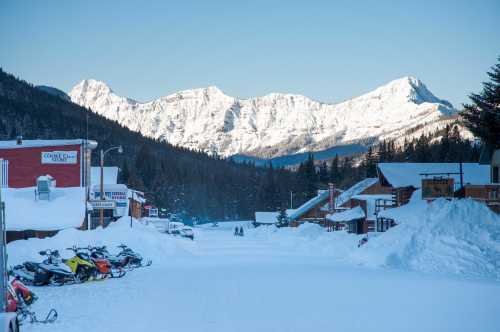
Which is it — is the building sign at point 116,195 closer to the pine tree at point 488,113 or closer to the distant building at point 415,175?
the distant building at point 415,175

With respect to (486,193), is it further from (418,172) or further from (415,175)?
(418,172)

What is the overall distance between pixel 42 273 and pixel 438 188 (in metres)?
28.3

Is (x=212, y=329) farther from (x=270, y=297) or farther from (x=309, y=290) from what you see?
(x=309, y=290)

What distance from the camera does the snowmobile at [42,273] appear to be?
21.1 m

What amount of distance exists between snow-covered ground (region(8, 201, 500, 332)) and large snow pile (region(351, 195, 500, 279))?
75 mm

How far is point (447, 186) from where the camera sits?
1656 inches

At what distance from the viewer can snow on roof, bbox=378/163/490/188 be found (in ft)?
179

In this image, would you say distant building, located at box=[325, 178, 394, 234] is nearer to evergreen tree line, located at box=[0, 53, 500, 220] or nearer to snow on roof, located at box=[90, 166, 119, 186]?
snow on roof, located at box=[90, 166, 119, 186]

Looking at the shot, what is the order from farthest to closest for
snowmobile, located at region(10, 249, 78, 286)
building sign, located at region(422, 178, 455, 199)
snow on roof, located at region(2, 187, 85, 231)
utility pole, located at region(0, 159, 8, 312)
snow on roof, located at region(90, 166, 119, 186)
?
1. snow on roof, located at region(90, 166, 119, 186)
2. building sign, located at region(422, 178, 455, 199)
3. snow on roof, located at region(2, 187, 85, 231)
4. snowmobile, located at region(10, 249, 78, 286)
5. utility pole, located at region(0, 159, 8, 312)

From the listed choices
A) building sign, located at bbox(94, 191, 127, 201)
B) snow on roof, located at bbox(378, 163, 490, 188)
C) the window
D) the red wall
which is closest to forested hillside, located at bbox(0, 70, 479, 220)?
building sign, located at bbox(94, 191, 127, 201)

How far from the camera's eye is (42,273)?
69.3 ft

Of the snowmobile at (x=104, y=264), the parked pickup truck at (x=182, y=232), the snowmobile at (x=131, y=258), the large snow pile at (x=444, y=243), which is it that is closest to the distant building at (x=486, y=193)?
the large snow pile at (x=444, y=243)

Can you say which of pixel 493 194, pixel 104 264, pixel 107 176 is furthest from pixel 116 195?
pixel 104 264

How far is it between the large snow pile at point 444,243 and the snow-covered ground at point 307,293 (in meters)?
0.08
